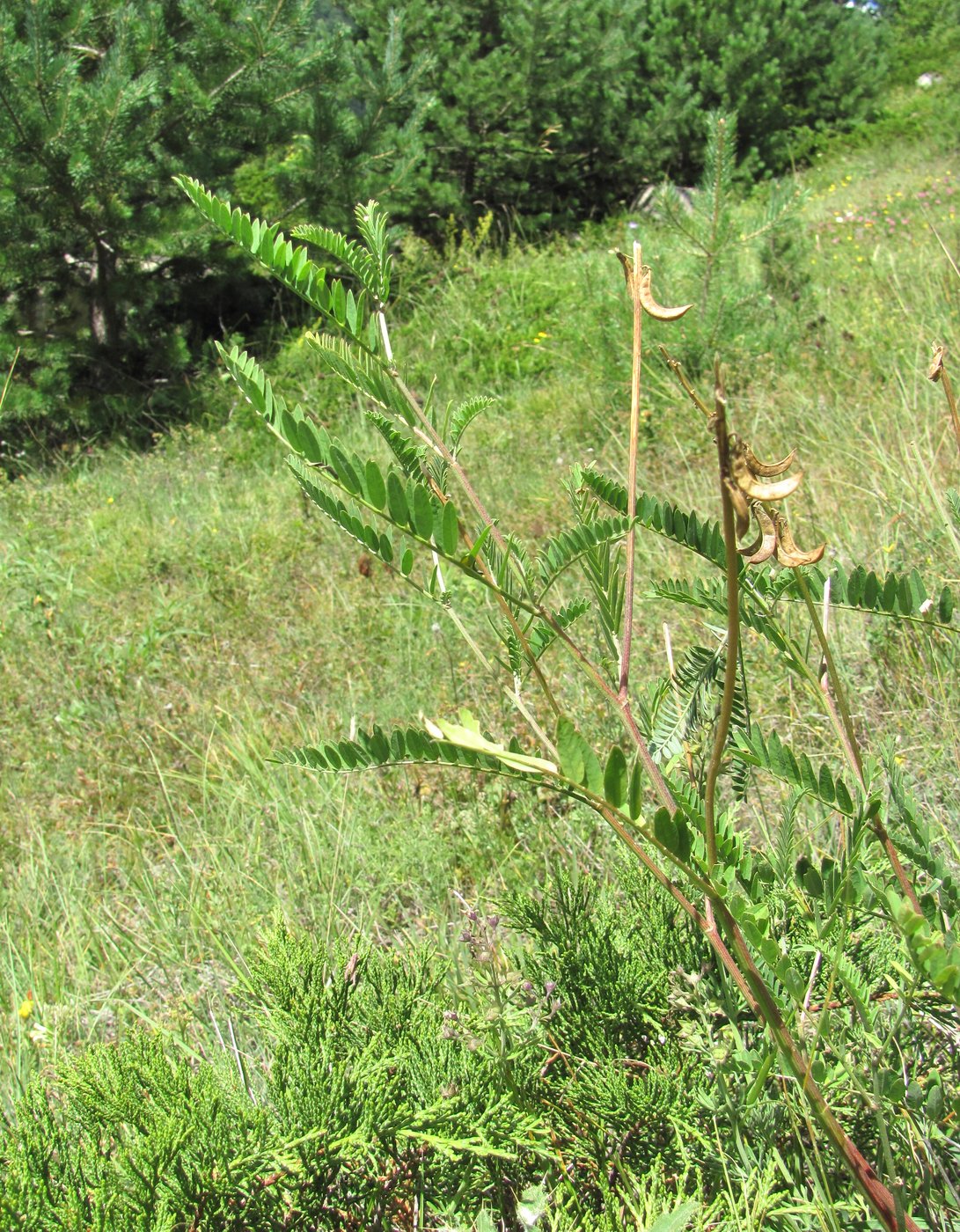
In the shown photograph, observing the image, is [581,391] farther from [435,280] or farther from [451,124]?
[451,124]

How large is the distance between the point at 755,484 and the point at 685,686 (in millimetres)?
369

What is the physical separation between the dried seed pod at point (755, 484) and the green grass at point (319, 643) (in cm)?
71

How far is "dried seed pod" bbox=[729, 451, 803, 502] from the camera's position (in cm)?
43

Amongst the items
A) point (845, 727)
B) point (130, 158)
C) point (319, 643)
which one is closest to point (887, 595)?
point (845, 727)

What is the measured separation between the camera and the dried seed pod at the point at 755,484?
428mm

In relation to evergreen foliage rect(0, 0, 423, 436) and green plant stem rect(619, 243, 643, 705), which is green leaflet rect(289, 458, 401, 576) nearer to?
green plant stem rect(619, 243, 643, 705)

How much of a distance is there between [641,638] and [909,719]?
2.37 feet

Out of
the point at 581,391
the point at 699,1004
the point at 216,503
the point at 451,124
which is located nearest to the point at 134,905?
the point at 699,1004

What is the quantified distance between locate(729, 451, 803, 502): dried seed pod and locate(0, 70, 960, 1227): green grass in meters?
0.71

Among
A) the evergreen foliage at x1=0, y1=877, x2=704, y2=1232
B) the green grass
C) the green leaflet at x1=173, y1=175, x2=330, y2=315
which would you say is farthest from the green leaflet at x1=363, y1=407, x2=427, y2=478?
the green grass

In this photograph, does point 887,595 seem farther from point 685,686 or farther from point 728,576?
point 728,576

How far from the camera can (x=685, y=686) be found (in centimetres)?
80

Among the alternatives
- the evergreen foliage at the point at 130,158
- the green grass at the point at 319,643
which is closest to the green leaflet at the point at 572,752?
the green grass at the point at 319,643

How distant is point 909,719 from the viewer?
1.67 metres
